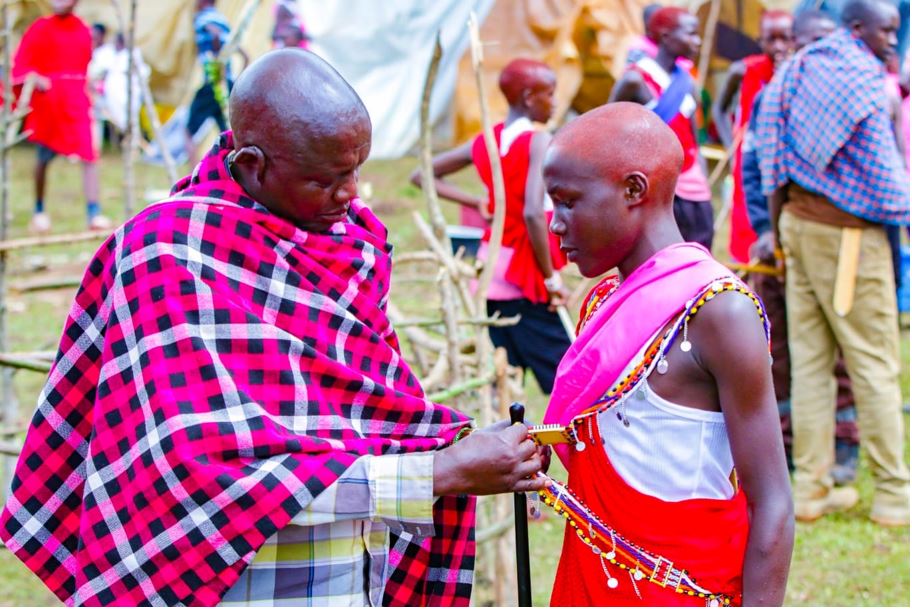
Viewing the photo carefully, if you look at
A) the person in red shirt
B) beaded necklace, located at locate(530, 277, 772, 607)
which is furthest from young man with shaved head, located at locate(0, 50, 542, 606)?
the person in red shirt

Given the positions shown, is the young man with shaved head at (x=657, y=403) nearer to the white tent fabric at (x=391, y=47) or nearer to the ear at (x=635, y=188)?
the ear at (x=635, y=188)

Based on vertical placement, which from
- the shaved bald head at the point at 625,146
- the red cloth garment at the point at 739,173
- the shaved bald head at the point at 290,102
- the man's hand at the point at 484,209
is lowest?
the red cloth garment at the point at 739,173

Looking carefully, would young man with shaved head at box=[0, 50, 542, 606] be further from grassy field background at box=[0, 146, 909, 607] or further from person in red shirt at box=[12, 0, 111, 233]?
person in red shirt at box=[12, 0, 111, 233]

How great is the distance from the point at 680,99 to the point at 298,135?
162 inches

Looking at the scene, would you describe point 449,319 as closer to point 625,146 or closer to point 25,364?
point 25,364

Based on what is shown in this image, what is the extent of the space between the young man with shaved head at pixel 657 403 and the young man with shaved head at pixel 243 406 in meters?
0.18

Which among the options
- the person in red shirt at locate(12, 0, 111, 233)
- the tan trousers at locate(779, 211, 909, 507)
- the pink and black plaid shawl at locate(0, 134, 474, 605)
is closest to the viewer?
the pink and black plaid shawl at locate(0, 134, 474, 605)

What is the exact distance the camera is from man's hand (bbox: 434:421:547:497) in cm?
208

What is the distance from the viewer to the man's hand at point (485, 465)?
2082 mm

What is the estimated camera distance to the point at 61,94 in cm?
1006

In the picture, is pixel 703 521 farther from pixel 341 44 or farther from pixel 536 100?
pixel 341 44

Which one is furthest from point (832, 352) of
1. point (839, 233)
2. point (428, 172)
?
point (428, 172)

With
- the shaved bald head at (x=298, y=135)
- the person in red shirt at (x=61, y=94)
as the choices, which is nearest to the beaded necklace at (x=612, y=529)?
the shaved bald head at (x=298, y=135)

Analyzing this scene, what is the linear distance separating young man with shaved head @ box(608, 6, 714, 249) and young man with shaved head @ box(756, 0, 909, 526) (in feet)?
1.88
